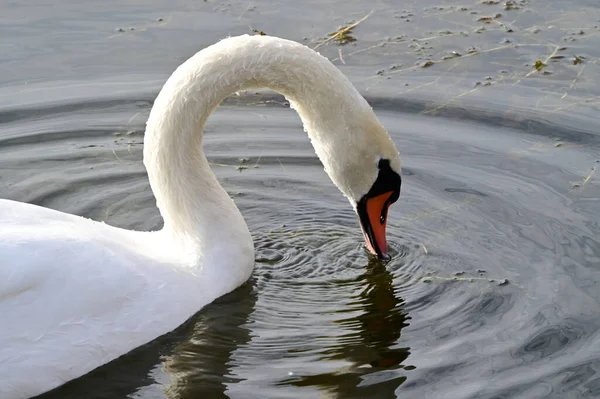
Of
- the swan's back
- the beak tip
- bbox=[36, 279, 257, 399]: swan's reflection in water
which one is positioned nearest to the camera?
the swan's back

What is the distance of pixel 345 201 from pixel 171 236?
1.86 meters

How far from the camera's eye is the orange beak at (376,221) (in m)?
7.52

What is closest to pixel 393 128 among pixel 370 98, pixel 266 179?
pixel 370 98

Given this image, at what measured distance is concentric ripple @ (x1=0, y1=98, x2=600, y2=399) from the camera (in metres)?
6.56

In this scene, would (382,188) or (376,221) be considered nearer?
(382,188)

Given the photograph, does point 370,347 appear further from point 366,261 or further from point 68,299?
point 68,299

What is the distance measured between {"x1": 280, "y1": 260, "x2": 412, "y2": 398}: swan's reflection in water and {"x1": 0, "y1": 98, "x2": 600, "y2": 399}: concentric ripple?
12 mm

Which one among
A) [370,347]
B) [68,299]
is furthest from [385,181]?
[68,299]

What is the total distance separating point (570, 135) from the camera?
9.70 m

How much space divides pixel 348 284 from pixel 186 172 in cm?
133

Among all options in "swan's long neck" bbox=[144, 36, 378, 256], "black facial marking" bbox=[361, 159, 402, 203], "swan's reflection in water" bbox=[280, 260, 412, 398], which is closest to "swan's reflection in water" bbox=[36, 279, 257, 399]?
"swan's reflection in water" bbox=[280, 260, 412, 398]

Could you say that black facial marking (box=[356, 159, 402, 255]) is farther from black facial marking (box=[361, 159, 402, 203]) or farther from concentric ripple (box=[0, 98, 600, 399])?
concentric ripple (box=[0, 98, 600, 399])

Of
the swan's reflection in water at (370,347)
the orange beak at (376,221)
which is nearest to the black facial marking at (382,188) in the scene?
the orange beak at (376,221)

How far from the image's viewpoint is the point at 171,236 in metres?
7.52
